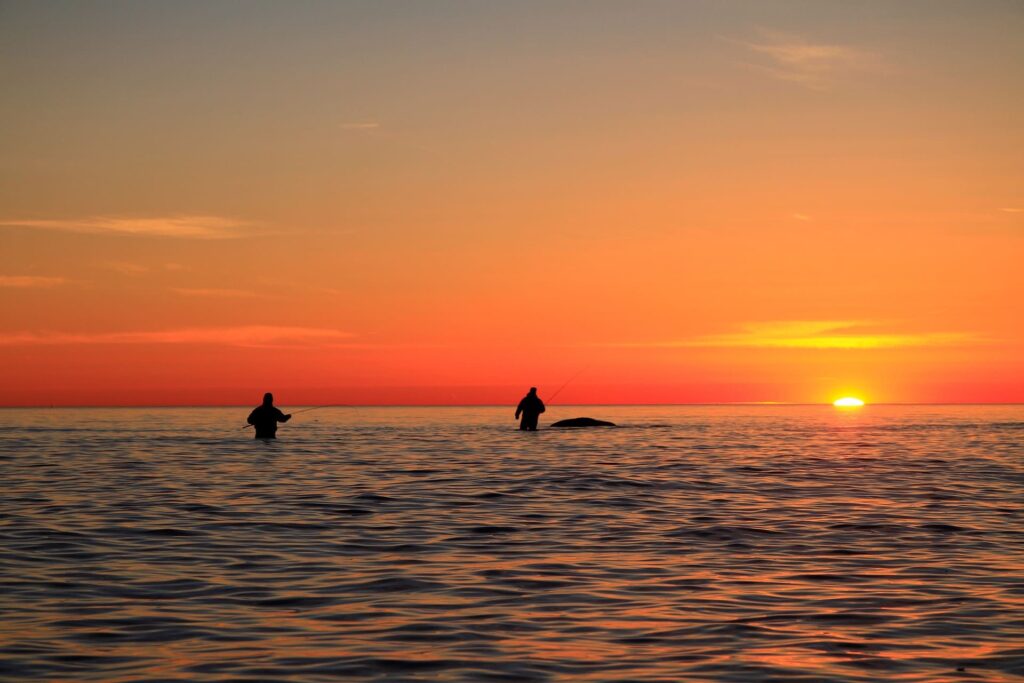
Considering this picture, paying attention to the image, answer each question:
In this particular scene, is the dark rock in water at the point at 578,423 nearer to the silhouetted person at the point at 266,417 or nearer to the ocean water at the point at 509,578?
the silhouetted person at the point at 266,417

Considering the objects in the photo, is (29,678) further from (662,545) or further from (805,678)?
(662,545)

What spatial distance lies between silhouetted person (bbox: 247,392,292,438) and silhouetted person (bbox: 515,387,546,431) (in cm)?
1269

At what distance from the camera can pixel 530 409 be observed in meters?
51.8

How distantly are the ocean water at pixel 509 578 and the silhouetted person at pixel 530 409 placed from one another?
80.8ft

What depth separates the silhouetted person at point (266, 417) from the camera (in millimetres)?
39312

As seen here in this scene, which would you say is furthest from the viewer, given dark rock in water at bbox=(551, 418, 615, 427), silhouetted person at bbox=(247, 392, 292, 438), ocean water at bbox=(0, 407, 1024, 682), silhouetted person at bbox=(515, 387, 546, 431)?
dark rock in water at bbox=(551, 418, 615, 427)

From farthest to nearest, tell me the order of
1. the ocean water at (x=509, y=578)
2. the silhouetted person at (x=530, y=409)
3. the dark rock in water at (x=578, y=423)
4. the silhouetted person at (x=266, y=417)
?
the dark rock in water at (x=578, y=423) < the silhouetted person at (x=530, y=409) < the silhouetted person at (x=266, y=417) < the ocean water at (x=509, y=578)

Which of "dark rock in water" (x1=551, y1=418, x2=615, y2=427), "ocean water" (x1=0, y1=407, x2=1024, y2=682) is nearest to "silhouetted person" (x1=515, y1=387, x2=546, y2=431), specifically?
"dark rock in water" (x1=551, y1=418, x2=615, y2=427)

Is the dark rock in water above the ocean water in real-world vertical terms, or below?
above

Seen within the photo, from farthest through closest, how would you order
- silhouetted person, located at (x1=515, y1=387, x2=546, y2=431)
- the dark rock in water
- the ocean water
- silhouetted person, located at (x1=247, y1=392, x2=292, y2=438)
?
1. the dark rock in water
2. silhouetted person, located at (x1=515, y1=387, x2=546, y2=431)
3. silhouetted person, located at (x1=247, y1=392, x2=292, y2=438)
4. the ocean water

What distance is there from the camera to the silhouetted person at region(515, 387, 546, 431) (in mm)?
50394

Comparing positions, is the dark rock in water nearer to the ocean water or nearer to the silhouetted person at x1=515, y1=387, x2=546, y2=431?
the silhouetted person at x1=515, y1=387, x2=546, y2=431

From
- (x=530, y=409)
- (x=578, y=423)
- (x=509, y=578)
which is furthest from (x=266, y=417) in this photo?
(x=509, y=578)

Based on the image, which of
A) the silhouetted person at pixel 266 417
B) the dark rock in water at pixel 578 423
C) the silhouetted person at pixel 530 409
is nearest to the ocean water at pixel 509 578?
the silhouetted person at pixel 266 417
